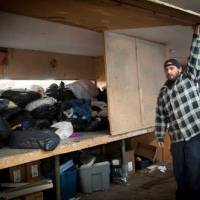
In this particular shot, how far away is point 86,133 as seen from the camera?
3982 millimetres

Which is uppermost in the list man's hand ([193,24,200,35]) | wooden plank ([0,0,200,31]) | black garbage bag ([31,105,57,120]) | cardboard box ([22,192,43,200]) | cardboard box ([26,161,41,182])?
wooden plank ([0,0,200,31])

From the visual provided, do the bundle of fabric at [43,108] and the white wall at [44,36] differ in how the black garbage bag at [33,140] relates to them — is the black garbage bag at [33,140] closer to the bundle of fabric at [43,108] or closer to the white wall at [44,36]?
the bundle of fabric at [43,108]

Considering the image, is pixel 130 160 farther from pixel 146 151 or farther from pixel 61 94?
pixel 61 94

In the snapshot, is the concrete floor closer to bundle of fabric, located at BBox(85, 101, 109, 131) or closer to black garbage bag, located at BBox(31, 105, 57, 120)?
bundle of fabric, located at BBox(85, 101, 109, 131)

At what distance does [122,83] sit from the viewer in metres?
4.08

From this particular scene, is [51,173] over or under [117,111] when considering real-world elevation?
under

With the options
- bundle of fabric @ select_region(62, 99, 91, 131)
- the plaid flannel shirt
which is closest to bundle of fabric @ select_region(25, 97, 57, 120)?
bundle of fabric @ select_region(62, 99, 91, 131)

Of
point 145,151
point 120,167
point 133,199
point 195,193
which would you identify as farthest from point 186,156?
point 145,151

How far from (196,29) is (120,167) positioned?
2276 millimetres

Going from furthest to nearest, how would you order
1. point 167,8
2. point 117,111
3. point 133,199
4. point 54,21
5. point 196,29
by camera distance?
point 117,111
point 133,199
point 54,21
point 196,29
point 167,8

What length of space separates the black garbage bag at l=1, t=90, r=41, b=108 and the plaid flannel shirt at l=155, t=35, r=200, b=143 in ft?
5.56

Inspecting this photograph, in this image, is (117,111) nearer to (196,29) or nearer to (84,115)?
(84,115)

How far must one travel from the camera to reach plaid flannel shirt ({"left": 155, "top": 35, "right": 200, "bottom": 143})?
2873 millimetres

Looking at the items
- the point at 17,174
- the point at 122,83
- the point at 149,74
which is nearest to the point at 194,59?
the point at 122,83
